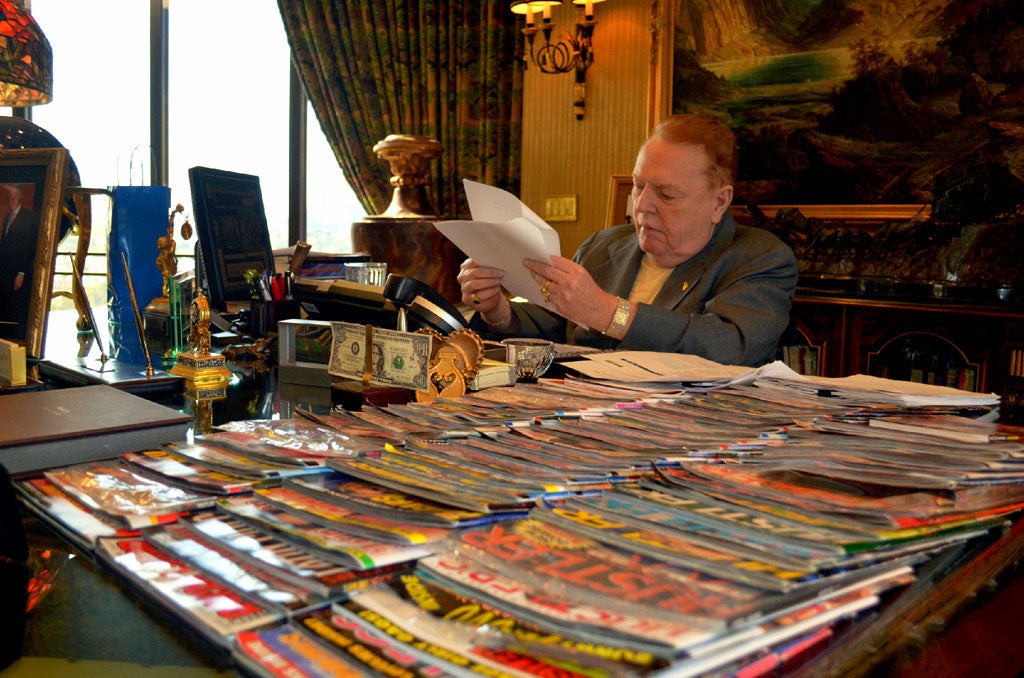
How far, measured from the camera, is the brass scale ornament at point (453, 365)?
52.5 inches

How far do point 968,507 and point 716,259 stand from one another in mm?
1648

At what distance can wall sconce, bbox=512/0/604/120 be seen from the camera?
4031 mm

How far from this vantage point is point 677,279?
7.91 ft

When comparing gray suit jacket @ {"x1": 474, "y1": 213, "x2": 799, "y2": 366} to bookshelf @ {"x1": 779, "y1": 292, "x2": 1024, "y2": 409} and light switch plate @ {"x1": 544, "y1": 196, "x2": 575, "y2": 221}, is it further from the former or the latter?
light switch plate @ {"x1": 544, "y1": 196, "x2": 575, "y2": 221}

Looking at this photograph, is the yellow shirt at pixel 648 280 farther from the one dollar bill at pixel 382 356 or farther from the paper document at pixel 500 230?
the one dollar bill at pixel 382 356

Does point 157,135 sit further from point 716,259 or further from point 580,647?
point 580,647

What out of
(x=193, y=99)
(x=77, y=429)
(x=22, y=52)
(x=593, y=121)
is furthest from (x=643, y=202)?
(x=193, y=99)

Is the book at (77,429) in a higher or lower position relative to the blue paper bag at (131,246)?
lower

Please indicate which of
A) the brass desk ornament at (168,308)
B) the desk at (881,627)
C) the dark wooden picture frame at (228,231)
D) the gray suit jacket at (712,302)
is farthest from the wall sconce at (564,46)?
the desk at (881,627)

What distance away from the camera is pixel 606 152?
4297 millimetres

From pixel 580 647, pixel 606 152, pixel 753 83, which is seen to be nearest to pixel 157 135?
pixel 606 152

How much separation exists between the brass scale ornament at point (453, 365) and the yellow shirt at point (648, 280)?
1.22 metres

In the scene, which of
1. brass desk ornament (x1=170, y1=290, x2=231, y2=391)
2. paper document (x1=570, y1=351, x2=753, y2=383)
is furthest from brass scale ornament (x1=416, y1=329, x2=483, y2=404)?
brass desk ornament (x1=170, y1=290, x2=231, y2=391)

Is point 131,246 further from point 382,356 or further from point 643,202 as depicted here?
point 643,202
